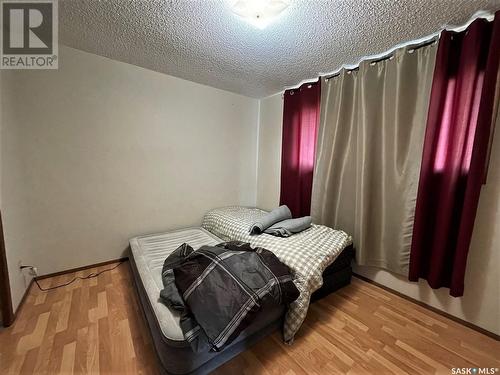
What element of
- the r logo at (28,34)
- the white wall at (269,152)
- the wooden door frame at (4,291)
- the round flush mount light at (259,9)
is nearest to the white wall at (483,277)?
the round flush mount light at (259,9)

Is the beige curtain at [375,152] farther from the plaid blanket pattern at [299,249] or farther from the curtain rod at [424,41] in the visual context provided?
the plaid blanket pattern at [299,249]

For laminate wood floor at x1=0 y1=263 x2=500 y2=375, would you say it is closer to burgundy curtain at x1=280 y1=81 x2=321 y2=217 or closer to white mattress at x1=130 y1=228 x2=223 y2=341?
white mattress at x1=130 y1=228 x2=223 y2=341

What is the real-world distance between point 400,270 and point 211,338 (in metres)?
1.82

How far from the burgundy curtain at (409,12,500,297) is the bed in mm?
678

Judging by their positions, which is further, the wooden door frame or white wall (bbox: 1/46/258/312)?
white wall (bbox: 1/46/258/312)

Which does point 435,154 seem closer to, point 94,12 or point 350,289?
point 350,289

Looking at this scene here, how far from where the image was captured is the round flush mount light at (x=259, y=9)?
4.36 ft

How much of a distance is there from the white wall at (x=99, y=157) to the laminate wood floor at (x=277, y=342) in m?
0.42

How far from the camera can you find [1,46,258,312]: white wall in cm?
181

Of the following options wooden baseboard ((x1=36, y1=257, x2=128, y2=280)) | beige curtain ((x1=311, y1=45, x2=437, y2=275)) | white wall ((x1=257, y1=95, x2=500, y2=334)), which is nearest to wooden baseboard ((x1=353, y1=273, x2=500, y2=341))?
white wall ((x1=257, y1=95, x2=500, y2=334))

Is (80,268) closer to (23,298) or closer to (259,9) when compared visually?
(23,298)

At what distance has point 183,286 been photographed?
4.11 feet

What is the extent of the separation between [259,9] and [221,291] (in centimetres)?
181

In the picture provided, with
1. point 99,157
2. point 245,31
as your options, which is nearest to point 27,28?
point 99,157
